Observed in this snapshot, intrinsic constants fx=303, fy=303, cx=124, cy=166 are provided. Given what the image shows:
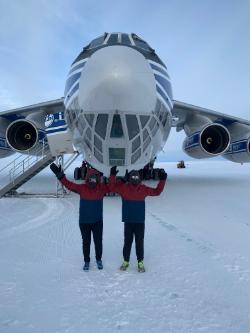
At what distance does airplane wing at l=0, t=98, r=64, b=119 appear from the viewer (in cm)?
1203

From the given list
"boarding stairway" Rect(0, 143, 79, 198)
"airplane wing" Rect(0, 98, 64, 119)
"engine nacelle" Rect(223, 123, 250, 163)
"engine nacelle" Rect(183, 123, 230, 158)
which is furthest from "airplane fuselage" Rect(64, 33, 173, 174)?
"engine nacelle" Rect(223, 123, 250, 163)

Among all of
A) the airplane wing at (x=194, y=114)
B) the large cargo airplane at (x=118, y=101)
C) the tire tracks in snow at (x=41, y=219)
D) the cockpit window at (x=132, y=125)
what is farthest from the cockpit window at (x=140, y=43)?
the airplane wing at (x=194, y=114)

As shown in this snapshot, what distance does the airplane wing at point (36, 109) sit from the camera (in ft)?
39.5

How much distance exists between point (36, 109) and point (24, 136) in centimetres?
187

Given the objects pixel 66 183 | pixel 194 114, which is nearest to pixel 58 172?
pixel 66 183

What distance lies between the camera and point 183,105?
1130 cm

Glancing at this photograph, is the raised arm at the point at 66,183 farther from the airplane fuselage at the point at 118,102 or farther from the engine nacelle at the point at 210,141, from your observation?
the engine nacelle at the point at 210,141

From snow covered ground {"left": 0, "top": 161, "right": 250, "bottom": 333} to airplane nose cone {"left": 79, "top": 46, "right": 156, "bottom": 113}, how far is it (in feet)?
7.36

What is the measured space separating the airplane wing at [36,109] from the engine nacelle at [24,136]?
4.76ft

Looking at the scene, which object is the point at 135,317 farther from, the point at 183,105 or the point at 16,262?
the point at 183,105

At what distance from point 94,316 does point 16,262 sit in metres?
1.77

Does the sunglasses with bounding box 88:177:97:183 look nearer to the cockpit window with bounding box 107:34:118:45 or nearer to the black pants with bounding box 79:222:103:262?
the black pants with bounding box 79:222:103:262

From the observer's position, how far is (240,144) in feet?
40.5

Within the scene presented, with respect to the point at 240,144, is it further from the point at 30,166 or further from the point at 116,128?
the point at 116,128
